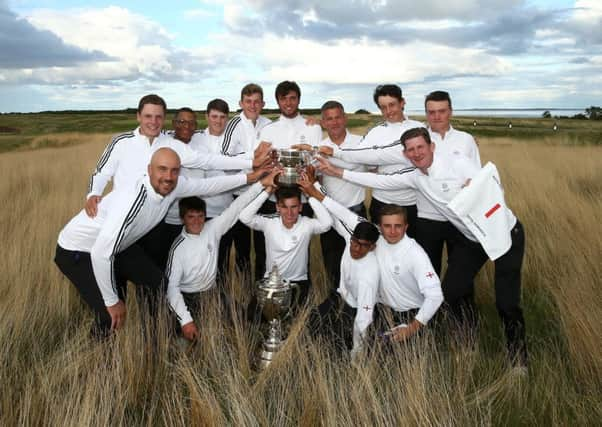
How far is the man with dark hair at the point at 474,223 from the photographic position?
14.8ft

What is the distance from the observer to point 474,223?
454 cm

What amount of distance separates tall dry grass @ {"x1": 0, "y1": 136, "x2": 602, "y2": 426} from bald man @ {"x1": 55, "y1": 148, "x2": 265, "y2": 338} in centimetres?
31

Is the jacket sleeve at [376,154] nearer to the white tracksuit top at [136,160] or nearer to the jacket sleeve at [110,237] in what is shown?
the white tracksuit top at [136,160]

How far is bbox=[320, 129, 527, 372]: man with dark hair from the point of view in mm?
4500

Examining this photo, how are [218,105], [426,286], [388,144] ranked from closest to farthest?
[426,286] < [388,144] < [218,105]

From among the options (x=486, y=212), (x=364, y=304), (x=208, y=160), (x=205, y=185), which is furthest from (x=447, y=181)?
(x=208, y=160)

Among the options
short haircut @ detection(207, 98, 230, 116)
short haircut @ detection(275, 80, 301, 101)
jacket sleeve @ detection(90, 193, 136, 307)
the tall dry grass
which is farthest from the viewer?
short haircut @ detection(207, 98, 230, 116)

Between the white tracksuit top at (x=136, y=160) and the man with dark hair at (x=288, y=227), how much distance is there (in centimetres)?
54

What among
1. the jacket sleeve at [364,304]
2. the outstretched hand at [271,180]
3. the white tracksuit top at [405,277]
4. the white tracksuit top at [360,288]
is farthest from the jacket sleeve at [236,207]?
the jacket sleeve at [364,304]

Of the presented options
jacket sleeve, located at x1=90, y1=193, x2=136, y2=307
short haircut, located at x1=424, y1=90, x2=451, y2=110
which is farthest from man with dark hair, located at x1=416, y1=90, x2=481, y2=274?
jacket sleeve, located at x1=90, y1=193, x2=136, y2=307

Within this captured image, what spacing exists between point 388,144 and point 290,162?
51.6 inches

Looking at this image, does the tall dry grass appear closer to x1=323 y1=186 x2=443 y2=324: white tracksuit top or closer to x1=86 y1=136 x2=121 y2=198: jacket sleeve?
Result: x1=323 y1=186 x2=443 y2=324: white tracksuit top

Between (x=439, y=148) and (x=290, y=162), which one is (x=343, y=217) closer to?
(x=290, y=162)

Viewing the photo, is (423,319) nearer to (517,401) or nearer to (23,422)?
(517,401)
